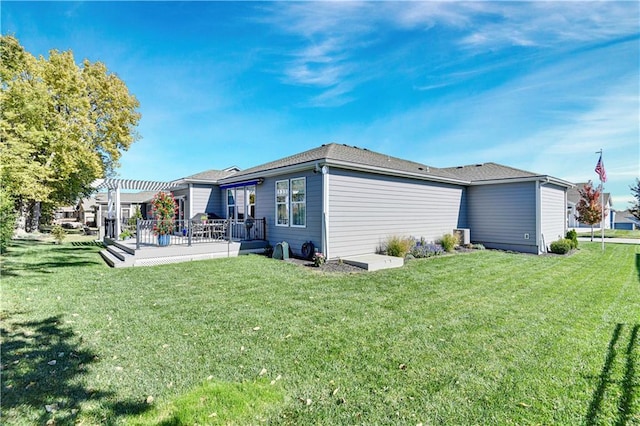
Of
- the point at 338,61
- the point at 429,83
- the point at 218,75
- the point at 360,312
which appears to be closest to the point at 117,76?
the point at 218,75

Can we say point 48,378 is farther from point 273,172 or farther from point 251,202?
point 251,202

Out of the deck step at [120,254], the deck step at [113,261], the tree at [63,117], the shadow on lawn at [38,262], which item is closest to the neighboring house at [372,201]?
the deck step at [120,254]

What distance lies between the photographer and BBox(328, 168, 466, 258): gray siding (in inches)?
383

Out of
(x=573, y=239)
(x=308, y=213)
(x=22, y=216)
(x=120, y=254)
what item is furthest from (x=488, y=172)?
(x=22, y=216)

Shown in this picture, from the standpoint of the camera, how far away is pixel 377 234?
430 inches

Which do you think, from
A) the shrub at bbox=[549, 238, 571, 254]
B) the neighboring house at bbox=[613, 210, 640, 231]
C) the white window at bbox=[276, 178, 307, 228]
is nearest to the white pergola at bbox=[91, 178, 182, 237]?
the white window at bbox=[276, 178, 307, 228]

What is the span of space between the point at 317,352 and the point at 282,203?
812 centimetres

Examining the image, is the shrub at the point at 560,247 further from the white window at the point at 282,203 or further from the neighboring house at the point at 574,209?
the neighboring house at the point at 574,209

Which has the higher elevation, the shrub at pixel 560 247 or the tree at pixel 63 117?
the tree at pixel 63 117

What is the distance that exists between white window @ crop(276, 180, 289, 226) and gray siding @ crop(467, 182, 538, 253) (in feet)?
33.1

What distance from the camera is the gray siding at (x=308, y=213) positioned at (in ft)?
→ 31.5

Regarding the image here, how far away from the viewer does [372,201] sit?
35.3 feet

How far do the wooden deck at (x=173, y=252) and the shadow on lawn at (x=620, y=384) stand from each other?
10.0 metres

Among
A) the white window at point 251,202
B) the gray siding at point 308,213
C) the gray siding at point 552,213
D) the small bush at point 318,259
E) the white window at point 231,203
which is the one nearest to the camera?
the small bush at point 318,259
